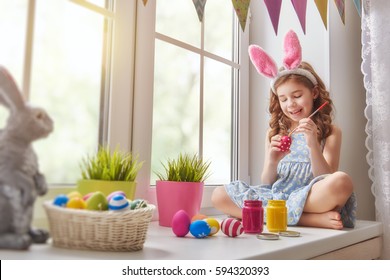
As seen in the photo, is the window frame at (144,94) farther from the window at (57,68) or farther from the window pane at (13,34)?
the window pane at (13,34)

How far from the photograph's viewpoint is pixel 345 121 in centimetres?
143

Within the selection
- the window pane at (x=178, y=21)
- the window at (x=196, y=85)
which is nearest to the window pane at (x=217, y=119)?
the window at (x=196, y=85)

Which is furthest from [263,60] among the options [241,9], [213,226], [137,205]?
[137,205]

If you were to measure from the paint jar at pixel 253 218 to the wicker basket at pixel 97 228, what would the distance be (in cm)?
33

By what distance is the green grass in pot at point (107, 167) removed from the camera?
62 centimetres

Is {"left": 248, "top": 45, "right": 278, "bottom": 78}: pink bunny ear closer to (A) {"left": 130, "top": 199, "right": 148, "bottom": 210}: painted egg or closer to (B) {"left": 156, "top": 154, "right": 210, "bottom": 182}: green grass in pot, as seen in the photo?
(B) {"left": 156, "top": 154, "right": 210, "bottom": 182}: green grass in pot

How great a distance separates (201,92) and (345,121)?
0.53 m

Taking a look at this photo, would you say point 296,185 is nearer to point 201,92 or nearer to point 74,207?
point 201,92

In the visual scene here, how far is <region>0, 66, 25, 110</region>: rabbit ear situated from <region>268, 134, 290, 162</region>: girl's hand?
0.84 m

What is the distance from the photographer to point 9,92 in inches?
20.1

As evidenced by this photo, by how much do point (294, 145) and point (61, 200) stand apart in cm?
84

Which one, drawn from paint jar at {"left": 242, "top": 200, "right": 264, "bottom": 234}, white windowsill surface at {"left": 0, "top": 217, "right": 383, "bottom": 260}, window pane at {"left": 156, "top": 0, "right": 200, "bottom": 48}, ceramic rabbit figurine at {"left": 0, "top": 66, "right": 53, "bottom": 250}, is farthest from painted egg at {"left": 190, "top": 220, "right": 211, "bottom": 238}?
window pane at {"left": 156, "top": 0, "right": 200, "bottom": 48}

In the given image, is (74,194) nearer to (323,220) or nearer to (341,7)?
(323,220)

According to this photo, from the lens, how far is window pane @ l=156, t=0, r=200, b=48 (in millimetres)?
1169
